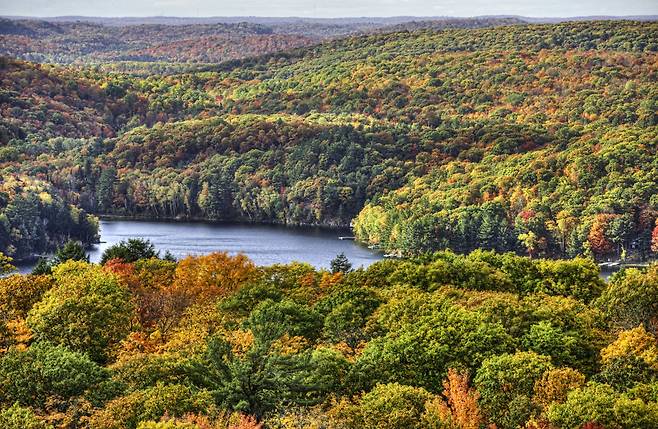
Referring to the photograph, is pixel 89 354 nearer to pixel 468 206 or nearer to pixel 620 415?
pixel 620 415

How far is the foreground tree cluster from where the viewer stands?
40.6 meters

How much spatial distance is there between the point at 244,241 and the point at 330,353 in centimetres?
9339

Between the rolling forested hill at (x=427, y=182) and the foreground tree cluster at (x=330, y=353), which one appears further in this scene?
the rolling forested hill at (x=427, y=182)

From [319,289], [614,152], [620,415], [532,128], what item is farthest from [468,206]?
[620,415]

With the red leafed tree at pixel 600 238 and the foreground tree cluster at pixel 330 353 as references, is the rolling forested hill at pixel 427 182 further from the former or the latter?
the foreground tree cluster at pixel 330 353

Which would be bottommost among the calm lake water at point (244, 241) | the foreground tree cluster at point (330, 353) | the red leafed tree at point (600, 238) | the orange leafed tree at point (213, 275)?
the calm lake water at point (244, 241)

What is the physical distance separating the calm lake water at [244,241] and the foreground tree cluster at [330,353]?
180ft

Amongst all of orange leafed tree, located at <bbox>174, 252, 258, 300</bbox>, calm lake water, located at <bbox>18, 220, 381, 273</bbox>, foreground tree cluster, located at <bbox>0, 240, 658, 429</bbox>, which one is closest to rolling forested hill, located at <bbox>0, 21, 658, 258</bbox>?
calm lake water, located at <bbox>18, 220, 381, 273</bbox>

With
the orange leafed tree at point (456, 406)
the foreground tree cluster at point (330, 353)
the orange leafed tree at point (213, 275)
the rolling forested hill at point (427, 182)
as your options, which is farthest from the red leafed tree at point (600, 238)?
the orange leafed tree at point (456, 406)

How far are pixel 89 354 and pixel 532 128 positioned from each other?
14491 centimetres

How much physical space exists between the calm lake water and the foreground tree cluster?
2157 inches

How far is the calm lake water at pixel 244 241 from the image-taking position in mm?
123750

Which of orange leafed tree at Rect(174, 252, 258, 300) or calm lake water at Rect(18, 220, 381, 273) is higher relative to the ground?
orange leafed tree at Rect(174, 252, 258, 300)

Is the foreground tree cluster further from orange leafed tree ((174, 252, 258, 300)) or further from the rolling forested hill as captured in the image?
the rolling forested hill
